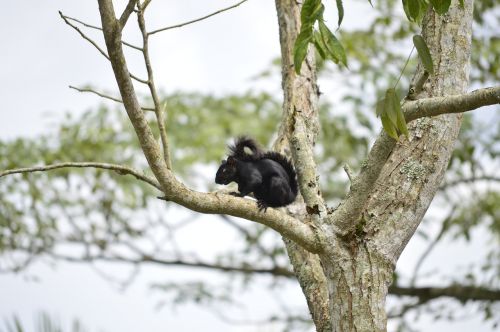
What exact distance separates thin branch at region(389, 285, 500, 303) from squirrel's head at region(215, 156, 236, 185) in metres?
2.45

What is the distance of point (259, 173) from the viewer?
15.0 feet

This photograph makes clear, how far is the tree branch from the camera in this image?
2.47 metres

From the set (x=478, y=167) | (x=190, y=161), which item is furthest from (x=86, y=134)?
(x=478, y=167)

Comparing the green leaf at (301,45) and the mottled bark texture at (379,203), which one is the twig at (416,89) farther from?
the green leaf at (301,45)

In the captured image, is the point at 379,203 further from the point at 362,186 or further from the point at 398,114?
the point at 398,114

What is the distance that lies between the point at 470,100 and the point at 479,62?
190 inches

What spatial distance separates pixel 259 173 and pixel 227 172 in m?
0.36

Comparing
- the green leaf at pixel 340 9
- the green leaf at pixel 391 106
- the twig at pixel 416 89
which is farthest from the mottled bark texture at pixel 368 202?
the green leaf at pixel 340 9

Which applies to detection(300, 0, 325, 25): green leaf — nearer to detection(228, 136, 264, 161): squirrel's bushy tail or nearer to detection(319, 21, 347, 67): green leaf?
detection(319, 21, 347, 67): green leaf

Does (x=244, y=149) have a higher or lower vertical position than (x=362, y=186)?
higher

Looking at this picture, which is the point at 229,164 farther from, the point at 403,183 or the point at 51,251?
the point at 51,251

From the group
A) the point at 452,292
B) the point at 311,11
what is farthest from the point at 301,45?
the point at 452,292

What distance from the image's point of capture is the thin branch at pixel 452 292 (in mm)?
6594

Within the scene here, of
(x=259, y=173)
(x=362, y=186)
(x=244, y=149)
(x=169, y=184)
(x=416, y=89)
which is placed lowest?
(x=169, y=184)
